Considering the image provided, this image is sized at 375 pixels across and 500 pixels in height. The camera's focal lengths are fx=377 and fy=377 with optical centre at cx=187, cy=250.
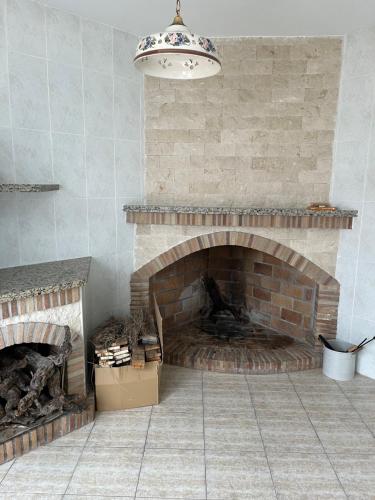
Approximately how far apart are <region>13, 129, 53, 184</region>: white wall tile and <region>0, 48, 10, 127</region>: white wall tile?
88 millimetres

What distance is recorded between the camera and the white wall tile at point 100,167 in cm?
294

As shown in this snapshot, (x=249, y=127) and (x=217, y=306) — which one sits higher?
(x=249, y=127)

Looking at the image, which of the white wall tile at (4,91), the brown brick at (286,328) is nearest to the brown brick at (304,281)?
the brown brick at (286,328)

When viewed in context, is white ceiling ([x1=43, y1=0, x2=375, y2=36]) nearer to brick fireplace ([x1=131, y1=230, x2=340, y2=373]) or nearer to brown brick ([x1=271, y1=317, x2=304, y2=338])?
brick fireplace ([x1=131, y1=230, x2=340, y2=373])

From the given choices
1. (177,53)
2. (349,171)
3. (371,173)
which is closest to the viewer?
(177,53)

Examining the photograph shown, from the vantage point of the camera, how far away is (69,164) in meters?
2.84

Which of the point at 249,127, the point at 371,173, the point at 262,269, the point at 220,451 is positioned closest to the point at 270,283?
the point at 262,269

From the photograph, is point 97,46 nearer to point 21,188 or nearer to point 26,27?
point 26,27

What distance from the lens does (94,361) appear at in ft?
8.70

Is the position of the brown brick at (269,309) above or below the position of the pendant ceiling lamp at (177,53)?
below

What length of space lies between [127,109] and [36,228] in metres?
1.20

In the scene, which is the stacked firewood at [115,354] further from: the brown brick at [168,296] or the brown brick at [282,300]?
the brown brick at [282,300]

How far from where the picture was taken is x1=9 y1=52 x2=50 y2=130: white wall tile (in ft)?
8.29

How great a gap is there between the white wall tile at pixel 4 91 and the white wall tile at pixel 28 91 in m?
0.03
